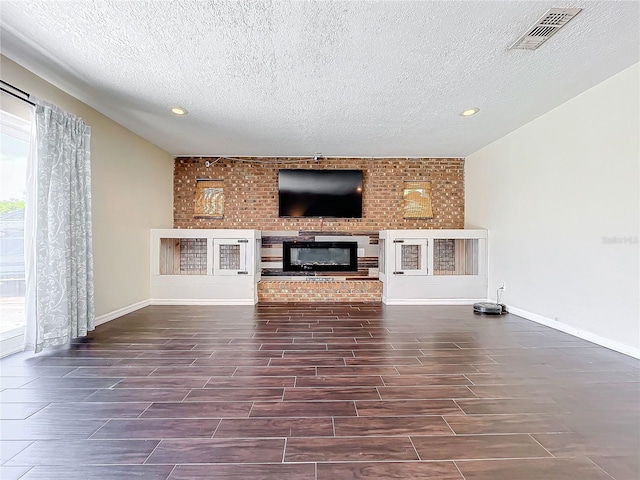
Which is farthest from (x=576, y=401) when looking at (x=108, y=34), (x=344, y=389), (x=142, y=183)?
(x=142, y=183)

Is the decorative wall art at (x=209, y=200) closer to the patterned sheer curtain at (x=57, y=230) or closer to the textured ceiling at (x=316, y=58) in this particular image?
the textured ceiling at (x=316, y=58)

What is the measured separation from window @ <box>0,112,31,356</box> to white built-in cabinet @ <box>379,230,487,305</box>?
4.20 meters

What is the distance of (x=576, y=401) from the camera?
1.95 meters

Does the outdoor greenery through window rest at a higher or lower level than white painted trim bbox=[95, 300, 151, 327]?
higher

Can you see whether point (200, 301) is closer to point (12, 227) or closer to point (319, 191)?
point (12, 227)

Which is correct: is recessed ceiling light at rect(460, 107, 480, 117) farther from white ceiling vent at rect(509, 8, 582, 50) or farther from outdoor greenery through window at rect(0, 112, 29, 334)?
outdoor greenery through window at rect(0, 112, 29, 334)

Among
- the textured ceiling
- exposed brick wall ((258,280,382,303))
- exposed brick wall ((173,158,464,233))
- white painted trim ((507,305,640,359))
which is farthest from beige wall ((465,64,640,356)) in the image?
exposed brick wall ((258,280,382,303))

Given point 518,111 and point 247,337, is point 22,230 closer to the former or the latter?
point 247,337

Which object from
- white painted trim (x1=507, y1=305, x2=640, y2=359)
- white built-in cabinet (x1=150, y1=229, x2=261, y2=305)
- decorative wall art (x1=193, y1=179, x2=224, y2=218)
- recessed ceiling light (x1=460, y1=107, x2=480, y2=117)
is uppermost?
recessed ceiling light (x1=460, y1=107, x2=480, y2=117)

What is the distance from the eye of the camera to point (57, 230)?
2789 millimetres

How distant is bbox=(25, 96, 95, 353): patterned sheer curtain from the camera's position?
2668mm

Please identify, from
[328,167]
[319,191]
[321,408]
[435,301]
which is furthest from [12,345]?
[435,301]

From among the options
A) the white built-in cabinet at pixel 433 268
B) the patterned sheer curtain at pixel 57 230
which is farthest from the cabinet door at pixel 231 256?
the white built-in cabinet at pixel 433 268

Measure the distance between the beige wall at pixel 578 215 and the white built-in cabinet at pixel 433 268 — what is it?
0.42 metres
